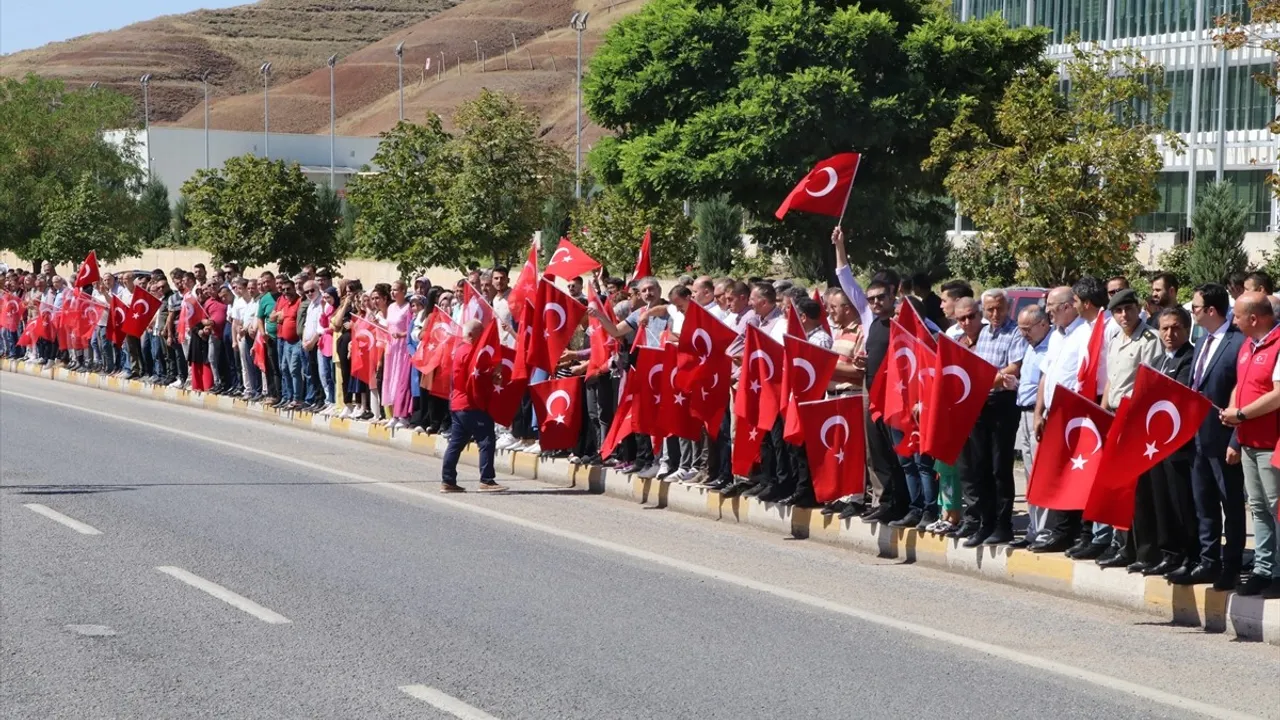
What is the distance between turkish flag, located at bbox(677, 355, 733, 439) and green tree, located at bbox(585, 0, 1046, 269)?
2342cm

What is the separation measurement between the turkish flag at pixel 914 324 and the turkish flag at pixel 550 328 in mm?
5023

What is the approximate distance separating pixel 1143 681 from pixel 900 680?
1227 millimetres

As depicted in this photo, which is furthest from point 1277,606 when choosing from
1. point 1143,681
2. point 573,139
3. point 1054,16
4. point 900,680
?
point 573,139

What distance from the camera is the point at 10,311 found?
36125mm

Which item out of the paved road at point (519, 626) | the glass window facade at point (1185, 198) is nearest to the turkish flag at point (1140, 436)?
the paved road at point (519, 626)

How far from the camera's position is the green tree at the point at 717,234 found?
2142 inches

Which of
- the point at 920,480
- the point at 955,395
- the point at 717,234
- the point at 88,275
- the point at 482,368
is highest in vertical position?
the point at 717,234

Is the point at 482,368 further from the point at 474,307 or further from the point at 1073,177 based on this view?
the point at 1073,177

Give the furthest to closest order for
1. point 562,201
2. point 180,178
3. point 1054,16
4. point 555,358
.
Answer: point 180,178, point 562,201, point 1054,16, point 555,358

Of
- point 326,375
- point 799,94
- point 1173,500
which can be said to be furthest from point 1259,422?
point 799,94

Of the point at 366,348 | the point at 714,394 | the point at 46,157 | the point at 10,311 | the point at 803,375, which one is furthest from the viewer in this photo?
the point at 46,157

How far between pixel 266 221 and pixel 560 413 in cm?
3532

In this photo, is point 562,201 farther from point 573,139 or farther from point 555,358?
point 573,139

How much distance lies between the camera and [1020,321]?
450 inches
